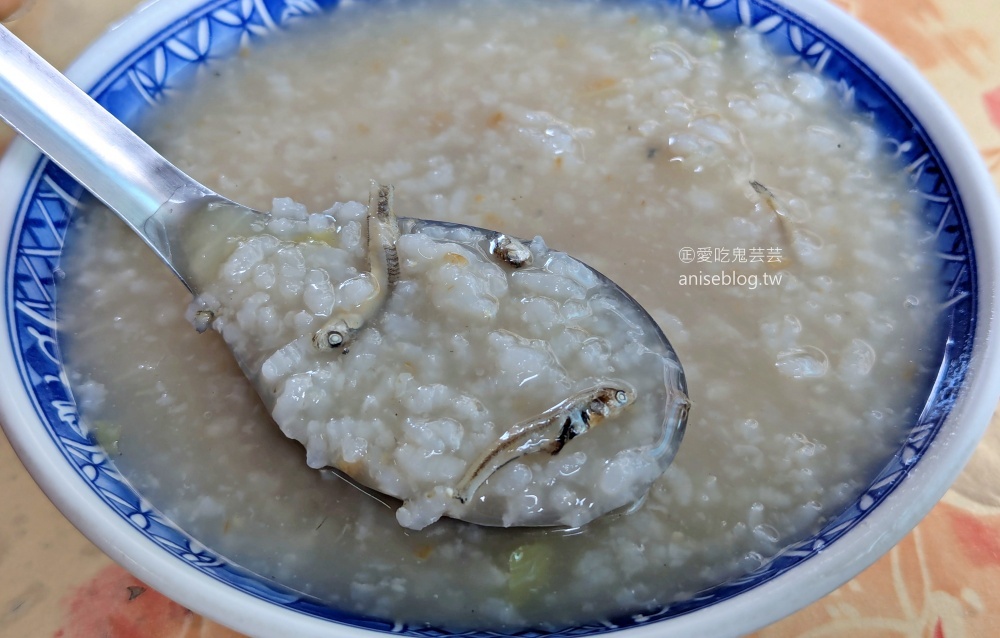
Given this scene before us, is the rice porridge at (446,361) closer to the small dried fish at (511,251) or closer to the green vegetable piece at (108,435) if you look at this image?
the small dried fish at (511,251)

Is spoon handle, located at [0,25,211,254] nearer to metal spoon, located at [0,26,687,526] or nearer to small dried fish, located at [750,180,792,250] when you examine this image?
metal spoon, located at [0,26,687,526]

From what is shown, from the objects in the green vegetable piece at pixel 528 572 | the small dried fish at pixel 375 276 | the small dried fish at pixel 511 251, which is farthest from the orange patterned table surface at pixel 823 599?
the small dried fish at pixel 511 251

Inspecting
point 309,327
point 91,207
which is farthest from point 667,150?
point 91,207

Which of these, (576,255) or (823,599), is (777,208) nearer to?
(576,255)

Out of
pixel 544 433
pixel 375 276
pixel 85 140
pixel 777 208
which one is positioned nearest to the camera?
pixel 544 433

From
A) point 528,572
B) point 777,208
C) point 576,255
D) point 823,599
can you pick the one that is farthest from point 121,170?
point 823,599

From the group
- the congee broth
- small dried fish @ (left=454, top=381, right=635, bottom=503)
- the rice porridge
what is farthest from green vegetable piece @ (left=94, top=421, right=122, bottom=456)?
small dried fish @ (left=454, top=381, right=635, bottom=503)
